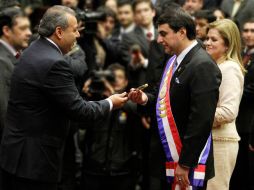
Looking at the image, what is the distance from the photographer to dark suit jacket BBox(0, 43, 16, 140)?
16.4 feet

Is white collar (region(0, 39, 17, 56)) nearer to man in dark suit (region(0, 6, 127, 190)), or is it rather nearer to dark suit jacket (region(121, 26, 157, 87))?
man in dark suit (region(0, 6, 127, 190))

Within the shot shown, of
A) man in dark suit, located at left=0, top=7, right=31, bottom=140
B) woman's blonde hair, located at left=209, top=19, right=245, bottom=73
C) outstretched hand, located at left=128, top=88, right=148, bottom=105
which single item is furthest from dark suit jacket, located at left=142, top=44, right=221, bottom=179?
man in dark suit, located at left=0, top=7, right=31, bottom=140

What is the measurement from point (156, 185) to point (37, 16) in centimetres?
248

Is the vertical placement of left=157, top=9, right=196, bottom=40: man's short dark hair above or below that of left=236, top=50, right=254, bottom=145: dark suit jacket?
above

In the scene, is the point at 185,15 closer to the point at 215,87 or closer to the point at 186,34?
the point at 186,34

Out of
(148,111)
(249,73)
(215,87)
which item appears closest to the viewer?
(215,87)

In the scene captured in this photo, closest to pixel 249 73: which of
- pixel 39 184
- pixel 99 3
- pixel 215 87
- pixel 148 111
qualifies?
pixel 148 111

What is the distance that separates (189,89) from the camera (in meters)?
3.99

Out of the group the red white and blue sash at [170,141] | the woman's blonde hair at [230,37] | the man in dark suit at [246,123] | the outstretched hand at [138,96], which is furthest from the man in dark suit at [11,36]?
the man in dark suit at [246,123]

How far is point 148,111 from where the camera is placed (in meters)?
4.60

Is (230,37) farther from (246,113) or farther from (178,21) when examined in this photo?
A: (246,113)

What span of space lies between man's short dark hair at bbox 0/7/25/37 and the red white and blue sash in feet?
6.17

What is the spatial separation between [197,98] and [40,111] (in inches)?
41.5

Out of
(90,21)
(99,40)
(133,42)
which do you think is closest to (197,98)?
(90,21)
